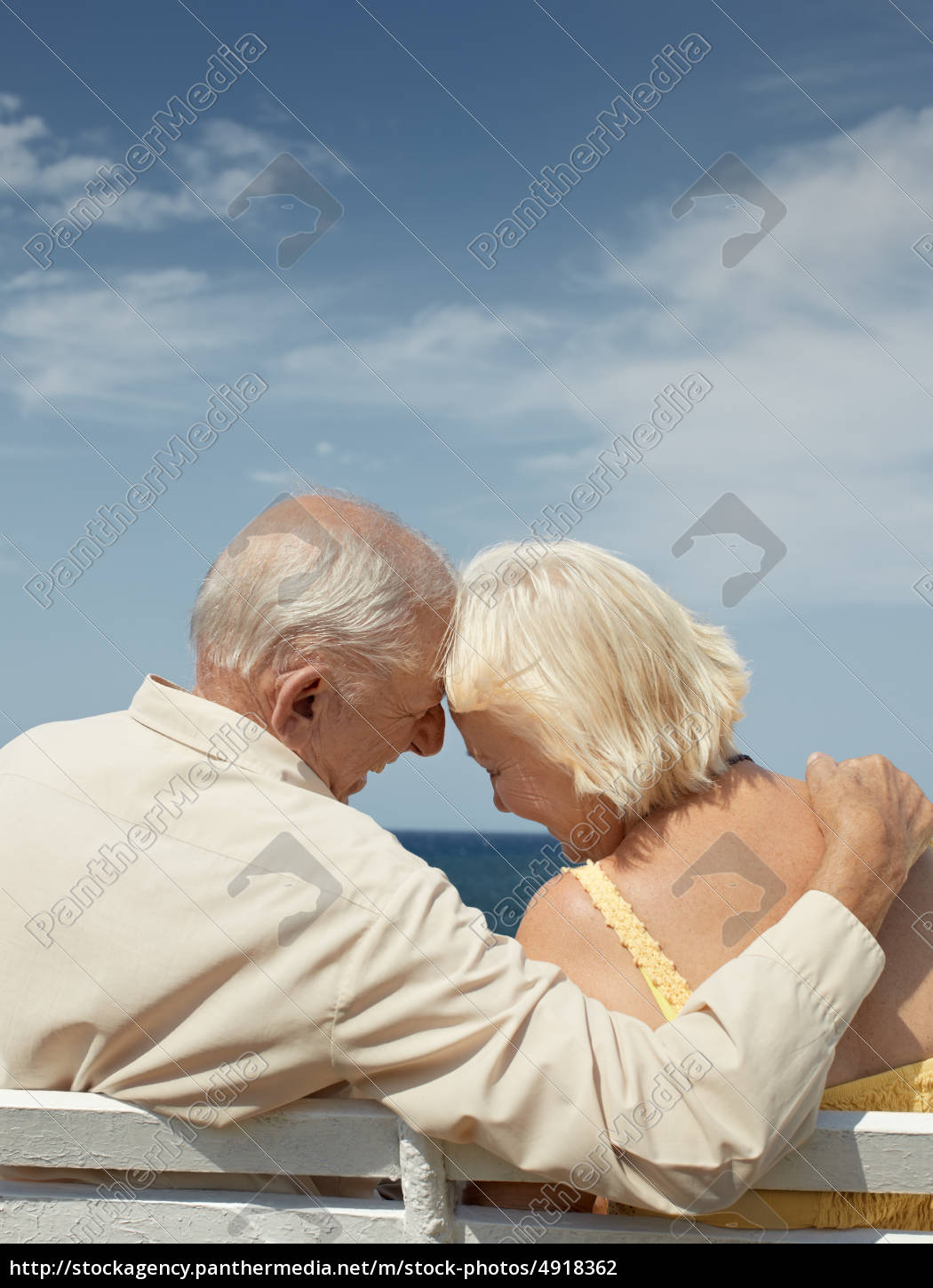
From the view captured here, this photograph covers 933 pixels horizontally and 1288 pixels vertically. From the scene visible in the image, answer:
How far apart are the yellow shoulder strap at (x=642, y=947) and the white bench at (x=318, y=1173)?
0.32m

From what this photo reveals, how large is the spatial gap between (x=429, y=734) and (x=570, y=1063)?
43.8 inches

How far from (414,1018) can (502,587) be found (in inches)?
39.1

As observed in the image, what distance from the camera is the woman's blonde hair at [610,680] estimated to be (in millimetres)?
2256

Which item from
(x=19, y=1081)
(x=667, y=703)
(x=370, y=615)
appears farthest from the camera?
(x=370, y=615)

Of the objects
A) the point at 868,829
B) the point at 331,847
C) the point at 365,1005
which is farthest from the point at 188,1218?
the point at 868,829

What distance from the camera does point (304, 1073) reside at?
1.80 meters

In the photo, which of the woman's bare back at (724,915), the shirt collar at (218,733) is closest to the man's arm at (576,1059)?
the woman's bare back at (724,915)

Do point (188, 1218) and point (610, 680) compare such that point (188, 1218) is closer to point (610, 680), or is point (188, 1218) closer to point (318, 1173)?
point (318, 1173)

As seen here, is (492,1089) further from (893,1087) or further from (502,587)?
(502,587)

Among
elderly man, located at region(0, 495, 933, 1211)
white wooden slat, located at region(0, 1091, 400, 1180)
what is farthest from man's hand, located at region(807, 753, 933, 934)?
white wooden slat, located at region(0, 1091, 400, 1180)

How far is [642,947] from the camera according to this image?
204cm

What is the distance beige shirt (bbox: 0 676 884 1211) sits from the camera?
1.73 metres

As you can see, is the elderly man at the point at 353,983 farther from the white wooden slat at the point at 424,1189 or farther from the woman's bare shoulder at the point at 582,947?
the woman's bare shoulder at the point at 582,947

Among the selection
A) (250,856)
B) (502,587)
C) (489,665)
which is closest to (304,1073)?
(250,856)
